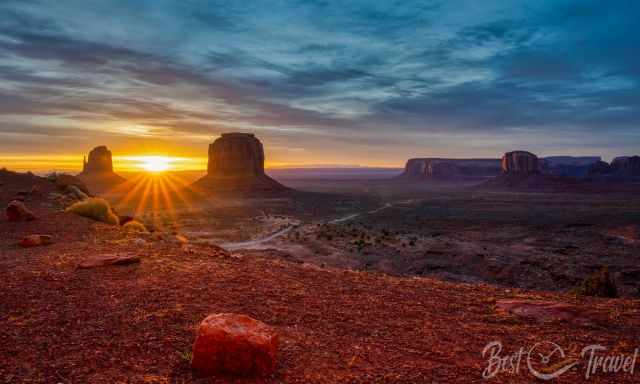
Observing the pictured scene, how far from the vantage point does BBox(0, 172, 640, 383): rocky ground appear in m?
4.41

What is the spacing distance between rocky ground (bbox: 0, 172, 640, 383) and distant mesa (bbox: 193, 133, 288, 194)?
9496cm

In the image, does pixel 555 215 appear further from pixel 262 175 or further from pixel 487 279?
pixel 262 175

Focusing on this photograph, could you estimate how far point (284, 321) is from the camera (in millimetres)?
6070

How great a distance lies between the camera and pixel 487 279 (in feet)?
79.2

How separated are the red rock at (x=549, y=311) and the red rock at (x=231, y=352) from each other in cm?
479

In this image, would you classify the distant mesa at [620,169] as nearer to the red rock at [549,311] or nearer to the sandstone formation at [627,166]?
the sandstone formation at [627,166]

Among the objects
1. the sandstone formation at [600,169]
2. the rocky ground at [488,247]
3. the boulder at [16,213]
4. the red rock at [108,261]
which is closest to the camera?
the red rock at [108,261]

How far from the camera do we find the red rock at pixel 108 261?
836 centimetres

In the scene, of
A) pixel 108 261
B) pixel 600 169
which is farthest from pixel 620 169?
pixel 108 261

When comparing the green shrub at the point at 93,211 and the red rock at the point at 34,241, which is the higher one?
the green shrub at the point at 93,211

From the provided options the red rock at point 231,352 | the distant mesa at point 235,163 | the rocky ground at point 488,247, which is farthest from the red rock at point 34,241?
the distant mesa at point 235,163

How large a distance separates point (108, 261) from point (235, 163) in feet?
355

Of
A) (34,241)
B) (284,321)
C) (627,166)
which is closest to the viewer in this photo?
(284,321)

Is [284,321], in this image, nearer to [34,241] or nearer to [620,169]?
[34,241]
